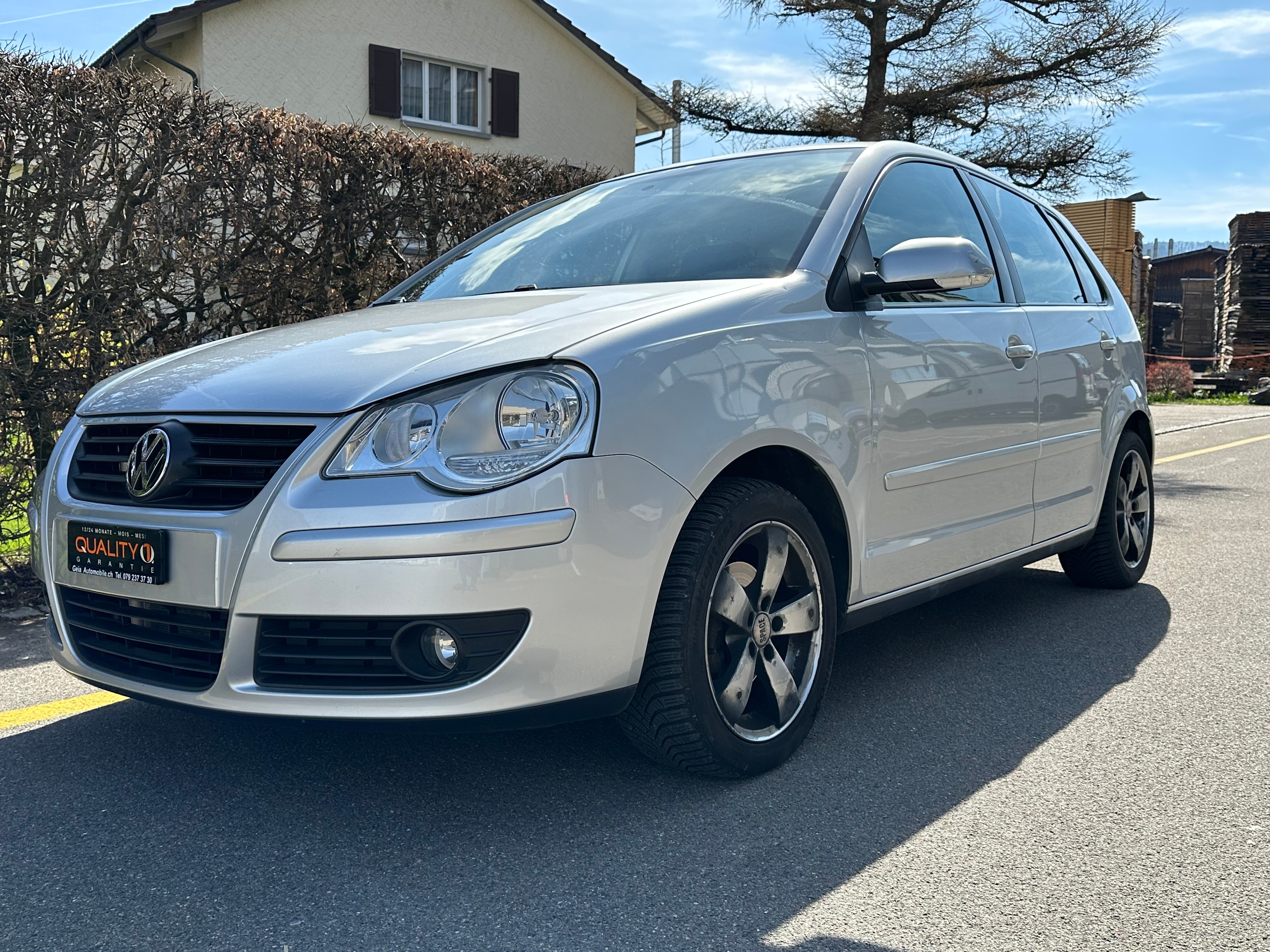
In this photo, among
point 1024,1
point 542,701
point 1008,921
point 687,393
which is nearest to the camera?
point 1008,921

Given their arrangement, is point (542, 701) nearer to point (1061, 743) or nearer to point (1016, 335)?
point (1061, 743)

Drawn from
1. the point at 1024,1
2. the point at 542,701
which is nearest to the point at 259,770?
the point at 542,701

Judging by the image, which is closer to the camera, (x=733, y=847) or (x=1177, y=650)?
(x=733, y=847)

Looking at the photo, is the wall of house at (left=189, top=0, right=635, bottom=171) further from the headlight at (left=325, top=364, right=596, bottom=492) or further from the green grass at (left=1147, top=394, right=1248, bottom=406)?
the headlight at (left=325, top=364, right=596, bottom=492)

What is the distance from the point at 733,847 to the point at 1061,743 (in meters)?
1.14

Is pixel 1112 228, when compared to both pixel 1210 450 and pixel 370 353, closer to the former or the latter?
pixel 1210 450

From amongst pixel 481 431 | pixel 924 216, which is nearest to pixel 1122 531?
pixel 924 216

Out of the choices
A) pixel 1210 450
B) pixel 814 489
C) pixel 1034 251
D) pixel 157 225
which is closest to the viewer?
pixel 814 489

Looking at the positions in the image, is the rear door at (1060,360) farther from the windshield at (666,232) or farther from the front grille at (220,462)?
the front grille at (220,462)

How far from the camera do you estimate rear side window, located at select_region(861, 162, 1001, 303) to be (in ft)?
11.6

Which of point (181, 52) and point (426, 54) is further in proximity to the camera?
point (426, 54)

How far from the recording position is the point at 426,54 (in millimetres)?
18875

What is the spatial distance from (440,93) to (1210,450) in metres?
13.0

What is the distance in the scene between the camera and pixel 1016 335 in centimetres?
396
